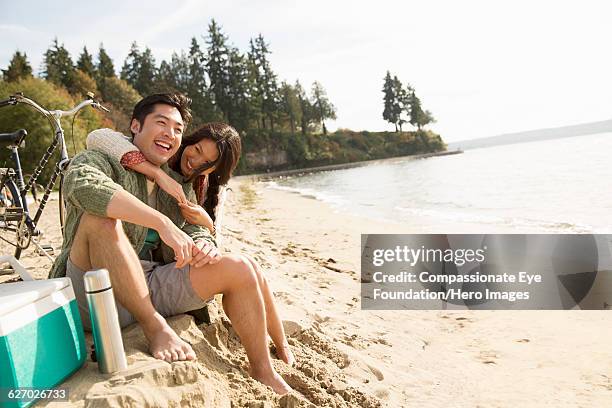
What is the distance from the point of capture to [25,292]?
1.81m

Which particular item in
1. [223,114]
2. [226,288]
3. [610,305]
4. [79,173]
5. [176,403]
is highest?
[223,114]

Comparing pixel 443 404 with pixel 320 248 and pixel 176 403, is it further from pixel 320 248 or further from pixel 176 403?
pixel 320 248

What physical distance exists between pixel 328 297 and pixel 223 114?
49079mm

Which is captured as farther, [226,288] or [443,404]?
Result: [443,404]

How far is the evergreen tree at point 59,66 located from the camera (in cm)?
4211

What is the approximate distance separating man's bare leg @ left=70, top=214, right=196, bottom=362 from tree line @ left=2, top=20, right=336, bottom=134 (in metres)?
41.5

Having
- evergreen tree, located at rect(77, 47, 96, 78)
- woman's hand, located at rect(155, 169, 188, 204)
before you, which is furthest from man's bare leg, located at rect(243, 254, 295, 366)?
evergreen tree, located at rect(77, 47, 96, 78)

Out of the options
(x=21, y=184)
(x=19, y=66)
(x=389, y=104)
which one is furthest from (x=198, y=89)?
(x=21, y=184)

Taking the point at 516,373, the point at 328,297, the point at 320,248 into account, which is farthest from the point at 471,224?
the point at 516,373

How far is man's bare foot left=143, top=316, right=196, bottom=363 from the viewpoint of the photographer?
212 centimetres

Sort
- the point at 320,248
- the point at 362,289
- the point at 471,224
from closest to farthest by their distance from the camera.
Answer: the point at 362,289
the point at 320,248
the point at 471,224

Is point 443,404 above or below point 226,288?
below

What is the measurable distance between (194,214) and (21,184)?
3.26m

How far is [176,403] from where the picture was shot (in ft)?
6.39
